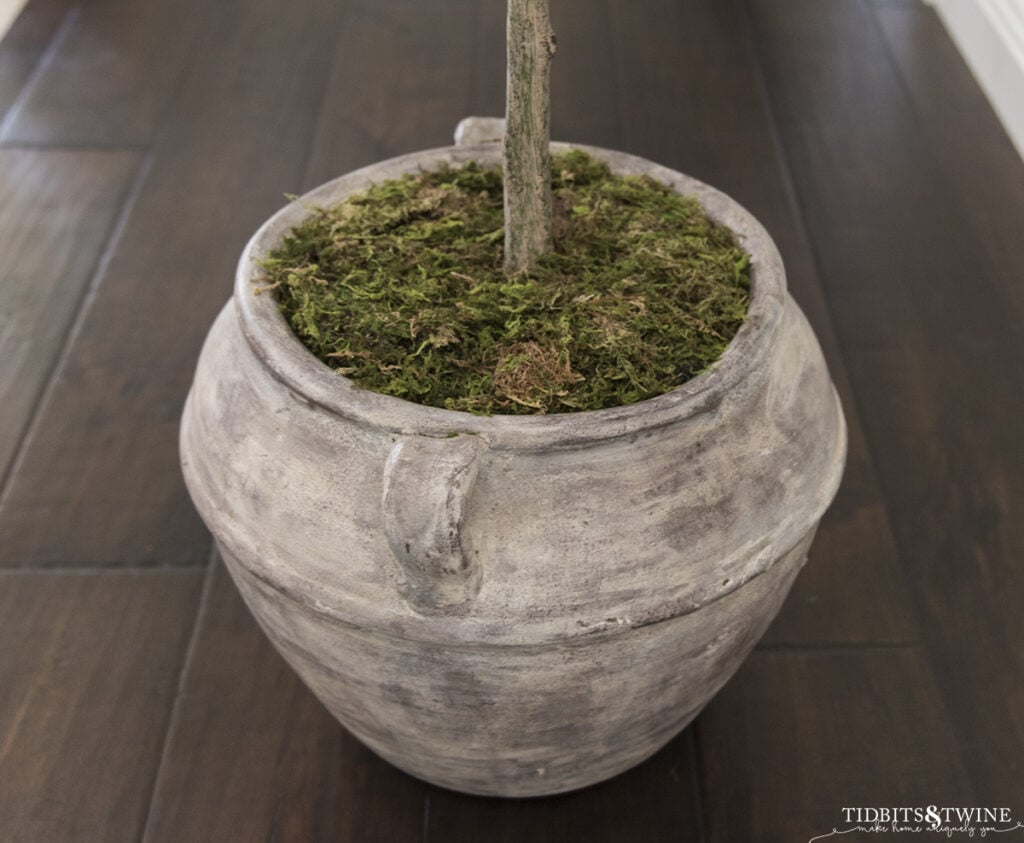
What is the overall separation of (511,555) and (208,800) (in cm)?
66

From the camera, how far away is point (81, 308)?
201cm

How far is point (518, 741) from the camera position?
1062 millimetres

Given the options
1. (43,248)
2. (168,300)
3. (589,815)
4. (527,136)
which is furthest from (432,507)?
(43,248)

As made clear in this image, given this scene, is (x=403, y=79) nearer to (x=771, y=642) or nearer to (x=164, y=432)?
(x=164, y=432)

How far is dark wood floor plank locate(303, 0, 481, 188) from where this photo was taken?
2379 mm

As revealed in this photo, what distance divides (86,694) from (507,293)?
823mm

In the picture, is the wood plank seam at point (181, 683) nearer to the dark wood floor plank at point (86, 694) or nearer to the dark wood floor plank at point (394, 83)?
the dark wood floor plank at point (86, 694)

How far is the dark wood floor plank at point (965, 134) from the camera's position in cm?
216

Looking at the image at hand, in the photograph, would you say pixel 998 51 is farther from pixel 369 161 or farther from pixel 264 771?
pixel 264 771

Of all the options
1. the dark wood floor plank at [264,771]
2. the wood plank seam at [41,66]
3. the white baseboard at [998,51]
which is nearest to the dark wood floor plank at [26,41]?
the wood plank seam at [41,66]

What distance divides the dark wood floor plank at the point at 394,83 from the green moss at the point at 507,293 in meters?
1.17

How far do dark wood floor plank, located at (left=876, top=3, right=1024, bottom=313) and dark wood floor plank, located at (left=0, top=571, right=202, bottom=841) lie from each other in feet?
5.15

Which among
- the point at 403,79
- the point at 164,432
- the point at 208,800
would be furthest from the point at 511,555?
the point at 403,79

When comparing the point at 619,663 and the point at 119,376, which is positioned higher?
the point at 619,663
